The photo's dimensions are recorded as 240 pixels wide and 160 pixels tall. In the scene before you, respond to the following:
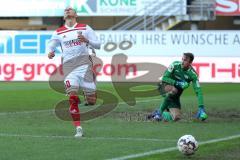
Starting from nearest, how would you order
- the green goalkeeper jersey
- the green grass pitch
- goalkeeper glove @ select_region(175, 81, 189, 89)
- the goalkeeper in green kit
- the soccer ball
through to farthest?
the soccer ball < the green grass pitch < the goalkeeper in green kit < the green goalkeeper jersey < goalkeeper glove @ select_region(175, 81, 189, 89)

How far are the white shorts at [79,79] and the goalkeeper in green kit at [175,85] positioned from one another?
204 centimetres

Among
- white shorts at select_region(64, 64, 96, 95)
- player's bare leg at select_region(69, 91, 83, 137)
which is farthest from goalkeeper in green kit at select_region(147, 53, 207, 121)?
player's bare leg at select_region(69, 91, 83, 137)

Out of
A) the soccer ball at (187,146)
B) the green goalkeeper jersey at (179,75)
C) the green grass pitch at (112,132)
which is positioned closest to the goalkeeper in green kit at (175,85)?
the green goalkeeper jersey at (179,75)

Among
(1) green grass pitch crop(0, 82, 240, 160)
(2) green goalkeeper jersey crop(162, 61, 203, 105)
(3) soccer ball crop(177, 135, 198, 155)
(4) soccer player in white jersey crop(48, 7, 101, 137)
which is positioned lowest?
(1) green grass pitch crop(0, 82, 240, 160)

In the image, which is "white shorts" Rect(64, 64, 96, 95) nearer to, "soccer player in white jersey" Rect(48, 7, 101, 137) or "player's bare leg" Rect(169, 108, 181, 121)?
"soccer player in white jersey" Rect(48, 7, 101, 137)

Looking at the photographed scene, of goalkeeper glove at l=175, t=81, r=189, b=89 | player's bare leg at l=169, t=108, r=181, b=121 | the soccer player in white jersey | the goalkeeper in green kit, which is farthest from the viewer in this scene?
player's bare leg at l=169, t=108, r=181, b=121

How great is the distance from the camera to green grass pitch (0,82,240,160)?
1079cm

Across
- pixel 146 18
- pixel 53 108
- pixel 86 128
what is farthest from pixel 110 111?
pixel 146 18

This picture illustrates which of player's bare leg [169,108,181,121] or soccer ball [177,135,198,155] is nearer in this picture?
soccer ball [177,135,198,155]

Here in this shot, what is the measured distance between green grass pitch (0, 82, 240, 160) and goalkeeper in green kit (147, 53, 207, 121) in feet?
0.99

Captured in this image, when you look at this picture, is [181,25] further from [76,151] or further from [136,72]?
[76,151]

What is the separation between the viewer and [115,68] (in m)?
32.9

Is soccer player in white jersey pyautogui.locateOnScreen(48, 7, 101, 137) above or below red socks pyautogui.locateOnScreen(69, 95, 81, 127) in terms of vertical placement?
above

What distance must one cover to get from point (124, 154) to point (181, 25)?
106 ft
